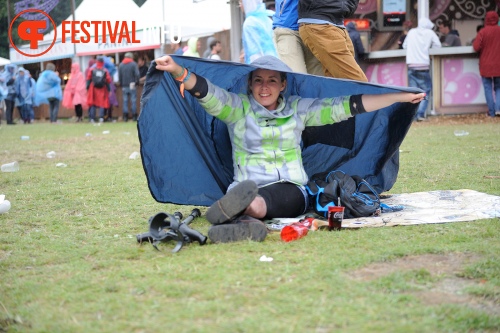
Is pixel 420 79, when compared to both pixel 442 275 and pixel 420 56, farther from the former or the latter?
pixel 442 275

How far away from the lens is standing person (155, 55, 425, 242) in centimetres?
470

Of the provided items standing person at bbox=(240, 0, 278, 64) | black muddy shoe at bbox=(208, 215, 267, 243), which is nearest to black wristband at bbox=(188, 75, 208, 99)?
black muddy shoe at bbox=(208, 215, 267, 243)

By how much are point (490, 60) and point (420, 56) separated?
1.39 meters

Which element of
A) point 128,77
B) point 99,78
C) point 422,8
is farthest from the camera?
point 99,78

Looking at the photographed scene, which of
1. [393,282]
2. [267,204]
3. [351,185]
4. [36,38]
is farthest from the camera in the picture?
[36,38]

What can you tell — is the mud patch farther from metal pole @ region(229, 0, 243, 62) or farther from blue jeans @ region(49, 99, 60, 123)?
blue jeans @ region(49, 99, 60, 123)

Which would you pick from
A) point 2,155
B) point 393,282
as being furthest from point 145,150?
point 2,155

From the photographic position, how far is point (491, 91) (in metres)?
14.9

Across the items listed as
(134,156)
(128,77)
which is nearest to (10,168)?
(134,156)

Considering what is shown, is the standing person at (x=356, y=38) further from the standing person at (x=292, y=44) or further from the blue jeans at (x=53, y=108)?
the blue jeans at (x=53, y=108)

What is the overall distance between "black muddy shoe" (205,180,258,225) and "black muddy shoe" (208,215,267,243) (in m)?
0.06

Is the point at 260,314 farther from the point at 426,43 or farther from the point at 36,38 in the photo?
the point at 36,38

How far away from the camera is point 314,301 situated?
294 cm

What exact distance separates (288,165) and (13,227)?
1971 mm
